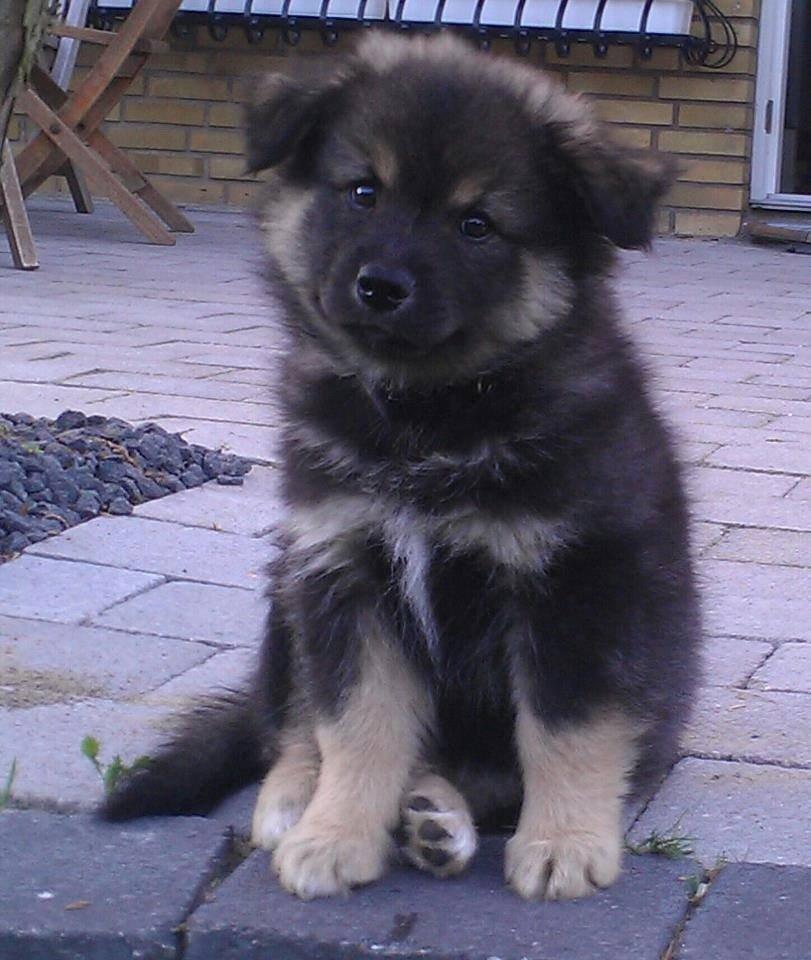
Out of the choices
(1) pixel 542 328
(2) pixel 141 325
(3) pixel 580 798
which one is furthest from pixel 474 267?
(2) pixel 141 325

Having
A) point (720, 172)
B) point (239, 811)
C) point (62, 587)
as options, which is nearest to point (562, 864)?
point (239, 811)

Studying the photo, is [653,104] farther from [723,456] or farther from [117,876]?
[117,876]

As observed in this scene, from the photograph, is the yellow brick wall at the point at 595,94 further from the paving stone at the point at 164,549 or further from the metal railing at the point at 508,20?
the paving stone at the point at 164,549

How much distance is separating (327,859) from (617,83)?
8538mm

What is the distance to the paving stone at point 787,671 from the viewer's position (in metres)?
3.12

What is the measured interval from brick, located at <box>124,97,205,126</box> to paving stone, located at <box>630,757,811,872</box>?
28.9ft

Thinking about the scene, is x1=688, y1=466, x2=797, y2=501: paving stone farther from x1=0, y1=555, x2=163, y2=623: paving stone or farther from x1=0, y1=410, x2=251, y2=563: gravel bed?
x1=0, y1=555, x2=163, y2=623: paving stone

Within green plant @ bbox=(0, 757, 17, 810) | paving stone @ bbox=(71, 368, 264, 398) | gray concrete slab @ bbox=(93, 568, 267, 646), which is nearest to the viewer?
green plant @ bbox=(0, 757, 17, 810)

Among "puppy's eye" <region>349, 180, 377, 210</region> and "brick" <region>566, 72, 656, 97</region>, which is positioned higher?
"puppy's eye" <region>349, 180, 377, 210</region>

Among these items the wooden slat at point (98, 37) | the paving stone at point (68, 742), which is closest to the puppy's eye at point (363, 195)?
the paving stone at point (68, 742)

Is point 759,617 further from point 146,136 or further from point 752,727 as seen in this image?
point 146,136

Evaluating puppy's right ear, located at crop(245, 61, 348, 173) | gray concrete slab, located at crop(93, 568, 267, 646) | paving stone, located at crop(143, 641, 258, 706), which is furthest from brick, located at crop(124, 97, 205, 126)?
puppy's right ear, located at crop(245, 61, 348, 173)

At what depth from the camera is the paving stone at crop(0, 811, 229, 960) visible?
2.19 m

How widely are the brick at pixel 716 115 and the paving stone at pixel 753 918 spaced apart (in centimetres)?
833
